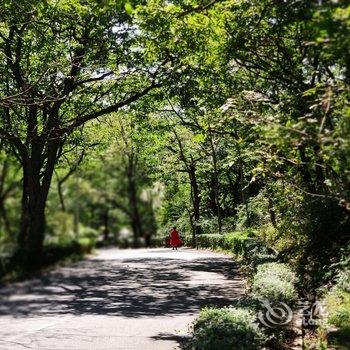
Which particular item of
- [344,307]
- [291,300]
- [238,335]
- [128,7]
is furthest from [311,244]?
[128,7]

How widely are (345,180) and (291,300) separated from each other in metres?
3.18

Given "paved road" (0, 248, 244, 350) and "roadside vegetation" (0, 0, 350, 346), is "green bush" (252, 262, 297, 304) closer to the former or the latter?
"roadside vegetation" (0, 0, 350, 346)

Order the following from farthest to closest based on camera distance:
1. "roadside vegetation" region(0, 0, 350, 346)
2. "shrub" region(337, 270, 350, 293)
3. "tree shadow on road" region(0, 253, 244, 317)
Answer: "shrub" region(337, 270, 350, 293) < "roadside vegetation" region(0, 0, 350, 346) < "tree shadow on road" region(0, 253, 244, 317)

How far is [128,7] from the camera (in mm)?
7312

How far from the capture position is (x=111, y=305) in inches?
531

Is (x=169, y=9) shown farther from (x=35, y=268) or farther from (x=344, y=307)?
(x=35, y=268)

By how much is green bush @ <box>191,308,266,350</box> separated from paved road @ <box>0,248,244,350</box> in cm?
169

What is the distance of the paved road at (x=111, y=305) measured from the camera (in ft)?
7.24
